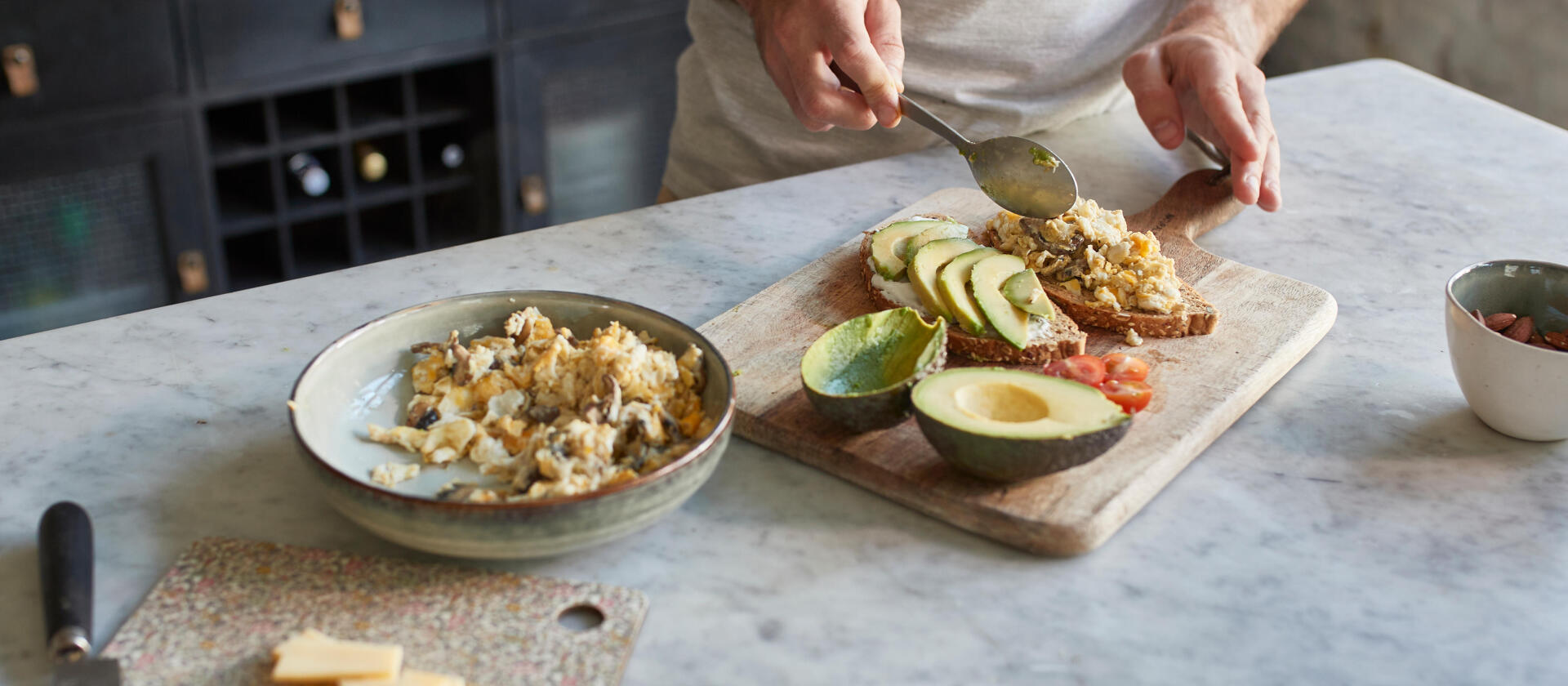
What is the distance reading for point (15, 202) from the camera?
119 inches

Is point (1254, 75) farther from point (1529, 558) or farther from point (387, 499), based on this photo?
point (387, 499)

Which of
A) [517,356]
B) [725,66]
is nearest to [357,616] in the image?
[517,356]

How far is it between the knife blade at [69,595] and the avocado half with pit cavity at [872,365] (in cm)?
71

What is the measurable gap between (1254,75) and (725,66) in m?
0.98

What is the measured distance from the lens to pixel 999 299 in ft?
5.12

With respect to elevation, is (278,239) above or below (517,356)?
below

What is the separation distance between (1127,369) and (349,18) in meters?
2.56

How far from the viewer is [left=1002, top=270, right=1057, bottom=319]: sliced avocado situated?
155 cm

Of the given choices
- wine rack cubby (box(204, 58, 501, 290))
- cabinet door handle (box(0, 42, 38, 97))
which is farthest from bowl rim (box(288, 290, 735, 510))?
wine rack cubby (box(204, 58, 501, 290))

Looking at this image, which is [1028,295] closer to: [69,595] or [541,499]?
[541,499]

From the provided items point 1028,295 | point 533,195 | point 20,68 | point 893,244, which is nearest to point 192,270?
point 20,68

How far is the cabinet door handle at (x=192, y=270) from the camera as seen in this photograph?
3252 mm

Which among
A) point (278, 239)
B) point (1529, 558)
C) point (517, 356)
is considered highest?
point (517, 356)

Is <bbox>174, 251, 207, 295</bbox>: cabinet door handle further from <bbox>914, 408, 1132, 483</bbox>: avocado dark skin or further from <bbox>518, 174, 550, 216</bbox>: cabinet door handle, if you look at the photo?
<bbox>914, 408, 1132, 483</bbox>: avocado dark skin
